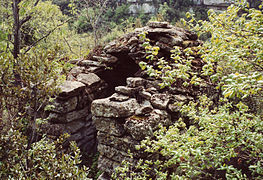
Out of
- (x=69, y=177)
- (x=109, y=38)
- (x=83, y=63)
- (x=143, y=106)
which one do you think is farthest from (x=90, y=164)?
(x=109, y=38)

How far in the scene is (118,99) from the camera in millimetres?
6016

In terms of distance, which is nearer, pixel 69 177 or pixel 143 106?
pixel 69 177

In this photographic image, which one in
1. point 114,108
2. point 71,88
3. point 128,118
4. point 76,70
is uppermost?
point 76,70

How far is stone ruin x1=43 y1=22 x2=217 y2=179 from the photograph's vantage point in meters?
5.70

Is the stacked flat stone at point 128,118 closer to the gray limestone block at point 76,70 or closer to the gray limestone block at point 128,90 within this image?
the gray limestone block at point 128,90

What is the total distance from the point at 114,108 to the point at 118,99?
1.29 feet

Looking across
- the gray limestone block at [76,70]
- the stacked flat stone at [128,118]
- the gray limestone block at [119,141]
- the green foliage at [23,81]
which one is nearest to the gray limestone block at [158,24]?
the stacked flat stone at [128,118]

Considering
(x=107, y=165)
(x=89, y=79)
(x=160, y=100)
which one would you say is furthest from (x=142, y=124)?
(x=89, y=79)

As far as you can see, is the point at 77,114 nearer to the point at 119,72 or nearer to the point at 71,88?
the point at 71,88

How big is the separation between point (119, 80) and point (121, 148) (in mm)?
5281

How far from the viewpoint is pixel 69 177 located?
7.68 ft

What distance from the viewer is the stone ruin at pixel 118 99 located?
18.7 ft

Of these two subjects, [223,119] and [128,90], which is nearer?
[223,119]

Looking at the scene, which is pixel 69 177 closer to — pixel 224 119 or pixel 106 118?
pixel 224 119
